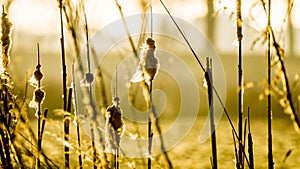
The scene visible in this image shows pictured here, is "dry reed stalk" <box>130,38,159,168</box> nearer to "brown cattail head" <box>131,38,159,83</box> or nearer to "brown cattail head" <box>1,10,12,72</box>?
"brown cattail head" <box>131,38,159,83</box>

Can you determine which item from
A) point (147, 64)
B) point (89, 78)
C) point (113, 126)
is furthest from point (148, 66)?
point (89, 78)

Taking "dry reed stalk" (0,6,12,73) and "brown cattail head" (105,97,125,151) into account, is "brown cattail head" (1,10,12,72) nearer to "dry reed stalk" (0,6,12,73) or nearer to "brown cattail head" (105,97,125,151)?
"dry reed stalk" (0,6,12,73)

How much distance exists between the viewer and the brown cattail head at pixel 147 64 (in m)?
0.99

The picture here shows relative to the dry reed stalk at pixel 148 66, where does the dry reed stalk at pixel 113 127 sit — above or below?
below

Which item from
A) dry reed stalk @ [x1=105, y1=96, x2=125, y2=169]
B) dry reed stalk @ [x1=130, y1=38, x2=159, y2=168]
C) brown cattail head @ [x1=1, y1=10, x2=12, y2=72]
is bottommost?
dry reed stalk @ [x1=105, y1=96, x2=125, y2=169]

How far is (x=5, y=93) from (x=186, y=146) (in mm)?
4258

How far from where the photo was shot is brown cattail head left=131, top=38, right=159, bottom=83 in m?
0.99

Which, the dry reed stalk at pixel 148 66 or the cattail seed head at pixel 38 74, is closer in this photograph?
the dry reed stalk at pixel 148 66

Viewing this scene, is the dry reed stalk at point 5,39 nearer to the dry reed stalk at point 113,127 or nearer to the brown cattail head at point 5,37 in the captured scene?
the brown cattail head at point 5,37

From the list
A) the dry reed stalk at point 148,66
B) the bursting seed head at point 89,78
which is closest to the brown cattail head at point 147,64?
the dry reed stalk at point 148,66

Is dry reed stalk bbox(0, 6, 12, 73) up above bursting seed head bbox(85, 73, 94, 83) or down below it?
above

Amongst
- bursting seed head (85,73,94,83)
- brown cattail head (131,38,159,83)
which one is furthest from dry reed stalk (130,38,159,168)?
bursting seed head (85,73,94,83)

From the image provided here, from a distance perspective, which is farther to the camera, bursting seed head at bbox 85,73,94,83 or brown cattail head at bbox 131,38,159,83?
bursting seed head at bbox 85,73,94,83

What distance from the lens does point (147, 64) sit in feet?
3.26
